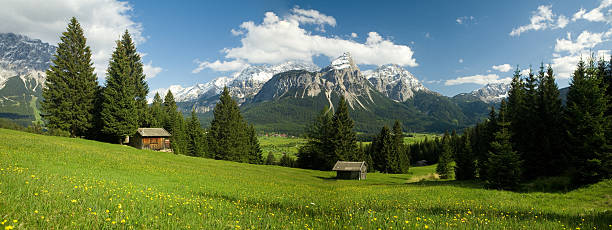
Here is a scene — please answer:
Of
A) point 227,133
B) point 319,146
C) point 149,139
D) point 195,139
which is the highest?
point 227,133

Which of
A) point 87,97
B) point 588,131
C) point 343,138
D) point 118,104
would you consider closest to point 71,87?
point 87,97

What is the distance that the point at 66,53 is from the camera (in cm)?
4359

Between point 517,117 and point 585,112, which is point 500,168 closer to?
point 585,112

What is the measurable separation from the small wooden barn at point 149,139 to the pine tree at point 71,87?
7.59 m

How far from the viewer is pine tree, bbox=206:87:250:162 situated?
64.9 m

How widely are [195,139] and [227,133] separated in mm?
13874

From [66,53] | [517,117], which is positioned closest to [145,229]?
[517,117]

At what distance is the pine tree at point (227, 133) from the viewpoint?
6494cm

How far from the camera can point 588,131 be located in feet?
73.9

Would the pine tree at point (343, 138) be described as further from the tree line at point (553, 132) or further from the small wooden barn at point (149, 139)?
the small wooden barn at point (149, 139)

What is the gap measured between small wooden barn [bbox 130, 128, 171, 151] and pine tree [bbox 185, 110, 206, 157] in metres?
17.4

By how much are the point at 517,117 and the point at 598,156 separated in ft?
42.6

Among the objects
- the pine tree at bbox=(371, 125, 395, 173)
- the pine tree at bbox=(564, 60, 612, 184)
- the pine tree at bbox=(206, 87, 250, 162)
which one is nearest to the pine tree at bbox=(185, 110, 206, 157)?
the pine tree at bbox=(206, 87, 250, 162)

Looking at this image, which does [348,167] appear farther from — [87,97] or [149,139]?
[87,97]
